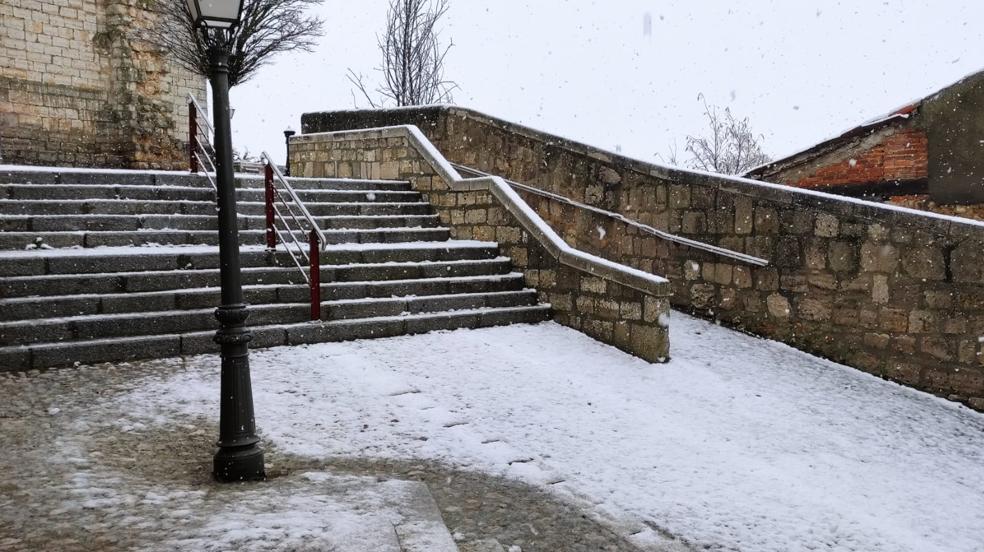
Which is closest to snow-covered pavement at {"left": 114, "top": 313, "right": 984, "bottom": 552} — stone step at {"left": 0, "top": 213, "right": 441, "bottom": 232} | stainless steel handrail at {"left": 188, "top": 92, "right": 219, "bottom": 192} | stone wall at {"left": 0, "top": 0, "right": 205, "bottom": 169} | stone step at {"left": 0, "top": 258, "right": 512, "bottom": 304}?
stone step at {"left": 0, "top": 258, "right": 512, "bottom": 304}

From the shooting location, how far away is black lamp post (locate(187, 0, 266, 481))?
3.61 meters

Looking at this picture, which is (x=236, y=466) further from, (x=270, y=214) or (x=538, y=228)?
(x=538, y=228)

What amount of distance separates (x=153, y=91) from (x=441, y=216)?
1296 cm

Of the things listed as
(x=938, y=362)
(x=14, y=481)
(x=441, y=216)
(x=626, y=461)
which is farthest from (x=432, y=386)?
(x=938, y=362)

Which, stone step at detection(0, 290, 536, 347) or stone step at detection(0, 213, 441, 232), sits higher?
stone step at detection(0, 213, 441, 232)

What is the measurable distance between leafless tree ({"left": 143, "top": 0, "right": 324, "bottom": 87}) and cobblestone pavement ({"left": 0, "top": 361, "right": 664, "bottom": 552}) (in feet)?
48.3

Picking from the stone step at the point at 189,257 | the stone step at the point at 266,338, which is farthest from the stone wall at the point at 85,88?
the stone step at the point at 266,338

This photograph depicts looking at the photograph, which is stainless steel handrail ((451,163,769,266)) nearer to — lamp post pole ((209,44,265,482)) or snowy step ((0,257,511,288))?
snowy step ((0,257,511,288))

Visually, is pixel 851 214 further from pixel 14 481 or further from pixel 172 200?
pixel 172 200

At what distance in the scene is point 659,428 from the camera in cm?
501

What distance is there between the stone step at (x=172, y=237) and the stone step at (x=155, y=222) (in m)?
0.18

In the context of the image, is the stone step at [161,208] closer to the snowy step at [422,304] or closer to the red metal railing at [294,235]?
the red metal railing at [294,235]

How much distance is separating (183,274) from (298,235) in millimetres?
1930

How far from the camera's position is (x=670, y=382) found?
5883mm
